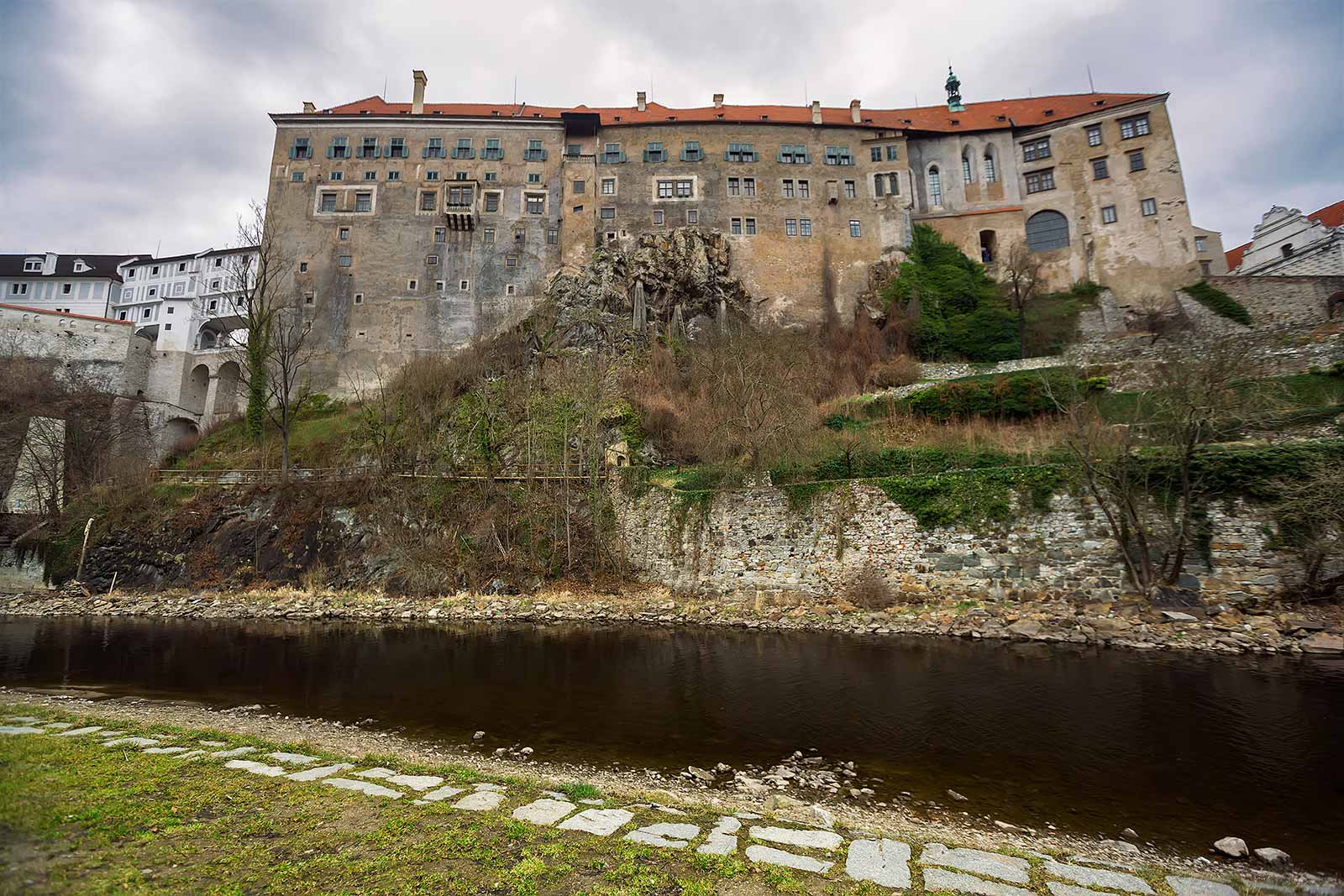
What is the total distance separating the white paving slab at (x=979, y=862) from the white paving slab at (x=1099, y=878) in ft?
0.76

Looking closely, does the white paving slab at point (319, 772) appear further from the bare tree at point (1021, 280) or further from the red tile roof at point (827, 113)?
the red tile roof at point (827, 113)

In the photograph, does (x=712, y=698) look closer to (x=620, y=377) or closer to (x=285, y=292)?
(x=620, y=377)

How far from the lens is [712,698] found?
Answer: 9836 mm

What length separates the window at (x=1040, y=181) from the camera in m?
36.3

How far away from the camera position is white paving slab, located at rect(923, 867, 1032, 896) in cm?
387

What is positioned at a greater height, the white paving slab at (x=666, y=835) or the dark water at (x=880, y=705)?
the white paving slab at (x=666, y=835)

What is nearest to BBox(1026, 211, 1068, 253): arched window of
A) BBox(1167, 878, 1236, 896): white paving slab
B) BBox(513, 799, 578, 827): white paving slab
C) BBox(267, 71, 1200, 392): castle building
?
BBox(267, 71, 1200, 392): castle building

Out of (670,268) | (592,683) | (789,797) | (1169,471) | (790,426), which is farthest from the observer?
(670,268)

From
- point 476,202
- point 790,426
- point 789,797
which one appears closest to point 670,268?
point 476,202

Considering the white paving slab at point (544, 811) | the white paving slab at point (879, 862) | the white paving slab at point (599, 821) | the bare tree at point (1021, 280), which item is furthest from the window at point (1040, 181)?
the white paving slab at point (544, 811)

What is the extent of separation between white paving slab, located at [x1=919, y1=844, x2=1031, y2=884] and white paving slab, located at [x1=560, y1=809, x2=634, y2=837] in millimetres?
2395

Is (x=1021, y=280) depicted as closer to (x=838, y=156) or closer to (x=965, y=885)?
(x=838, y=156)

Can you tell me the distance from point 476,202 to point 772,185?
64.9ft

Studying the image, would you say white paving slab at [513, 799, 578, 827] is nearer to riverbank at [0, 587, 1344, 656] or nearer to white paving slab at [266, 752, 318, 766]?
white paving slab at [266, 752, 318, 766]
